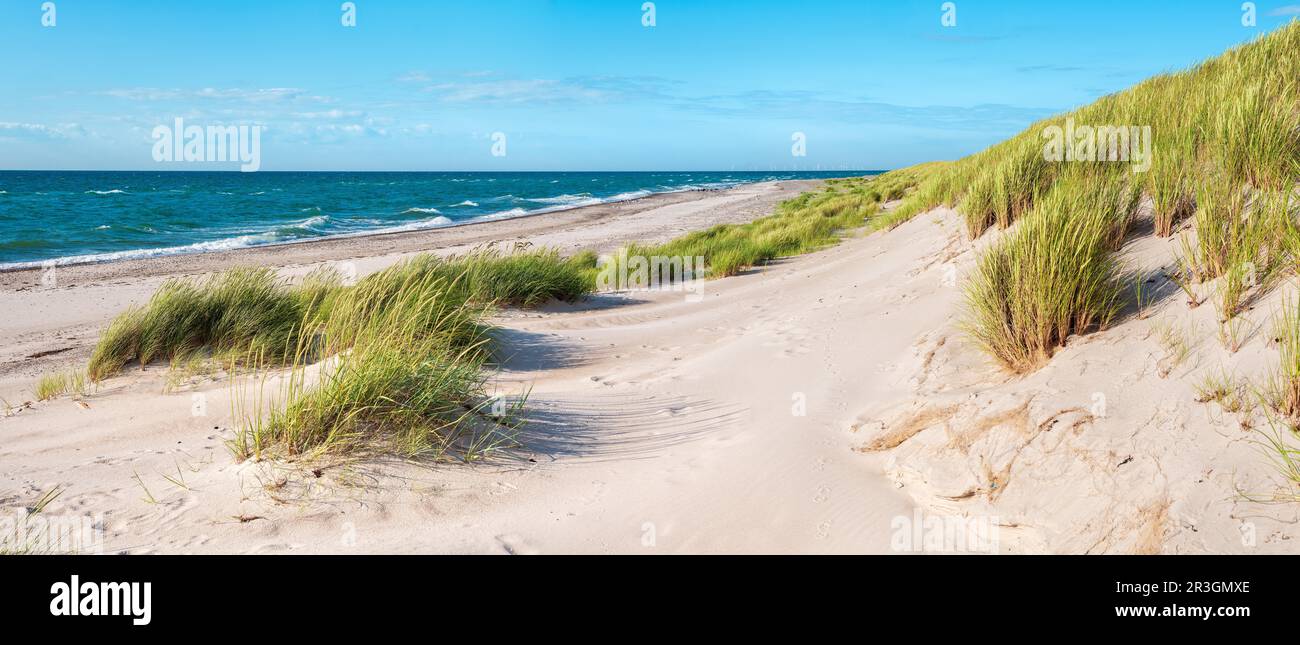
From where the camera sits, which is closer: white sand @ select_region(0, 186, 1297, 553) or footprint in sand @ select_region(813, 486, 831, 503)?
white sand @ select_region(0, 186, 1297, 553)

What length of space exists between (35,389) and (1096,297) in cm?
870

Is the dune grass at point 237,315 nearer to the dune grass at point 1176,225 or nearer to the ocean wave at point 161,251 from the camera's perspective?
the dune grass at point 1176,225

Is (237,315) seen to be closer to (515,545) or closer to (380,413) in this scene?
(380,413)

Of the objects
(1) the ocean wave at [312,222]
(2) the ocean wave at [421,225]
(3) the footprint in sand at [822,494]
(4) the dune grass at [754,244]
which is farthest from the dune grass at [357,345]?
(1) the ocean wave at [312,222]

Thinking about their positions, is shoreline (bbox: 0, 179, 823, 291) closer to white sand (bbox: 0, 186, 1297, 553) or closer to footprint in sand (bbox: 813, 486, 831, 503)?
white sand (bbox: 0, 186, 1297, 553)

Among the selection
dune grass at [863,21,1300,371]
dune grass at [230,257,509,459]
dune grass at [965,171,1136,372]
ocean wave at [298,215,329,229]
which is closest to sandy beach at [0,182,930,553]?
dune grass at [230,257,509,459]

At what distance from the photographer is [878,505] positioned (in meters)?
3.91

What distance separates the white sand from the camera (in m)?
3.29

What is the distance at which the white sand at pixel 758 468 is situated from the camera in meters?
3.29

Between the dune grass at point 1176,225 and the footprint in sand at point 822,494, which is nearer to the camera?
the footprint in sand at point 822,494

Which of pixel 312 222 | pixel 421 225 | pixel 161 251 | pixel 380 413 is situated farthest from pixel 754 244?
pixel 312 222

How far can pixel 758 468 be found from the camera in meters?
4.44
